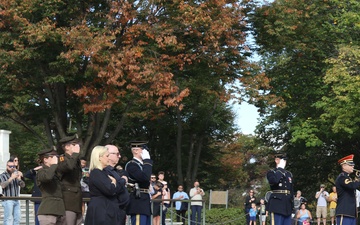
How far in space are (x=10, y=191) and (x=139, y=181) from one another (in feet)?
13.7

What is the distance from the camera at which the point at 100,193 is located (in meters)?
10.6

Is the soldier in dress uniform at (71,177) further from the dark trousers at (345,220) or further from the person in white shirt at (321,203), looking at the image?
the person in white shirt at (321,203)

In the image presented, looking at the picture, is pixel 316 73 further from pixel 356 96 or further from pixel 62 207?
pixel 62 207

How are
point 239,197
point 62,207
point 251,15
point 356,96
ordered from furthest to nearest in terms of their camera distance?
point 239,197 → point 356,96 → point 251,15 → point 62,207

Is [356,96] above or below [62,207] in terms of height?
above

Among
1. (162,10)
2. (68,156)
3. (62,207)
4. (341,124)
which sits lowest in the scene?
(62,207)

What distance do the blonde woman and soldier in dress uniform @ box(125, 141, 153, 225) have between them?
2728 millimetres

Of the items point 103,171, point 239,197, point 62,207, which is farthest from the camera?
point 239,197

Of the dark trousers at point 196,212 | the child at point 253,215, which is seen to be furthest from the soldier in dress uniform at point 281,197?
the child at point 253,215

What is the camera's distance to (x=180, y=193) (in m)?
30.0

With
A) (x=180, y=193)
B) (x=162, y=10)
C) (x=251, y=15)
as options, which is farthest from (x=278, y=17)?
(x=180, y=193)

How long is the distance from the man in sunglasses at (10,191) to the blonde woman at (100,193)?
5765mm

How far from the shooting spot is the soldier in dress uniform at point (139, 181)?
13.5 metres

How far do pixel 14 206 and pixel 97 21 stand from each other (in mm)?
11930
